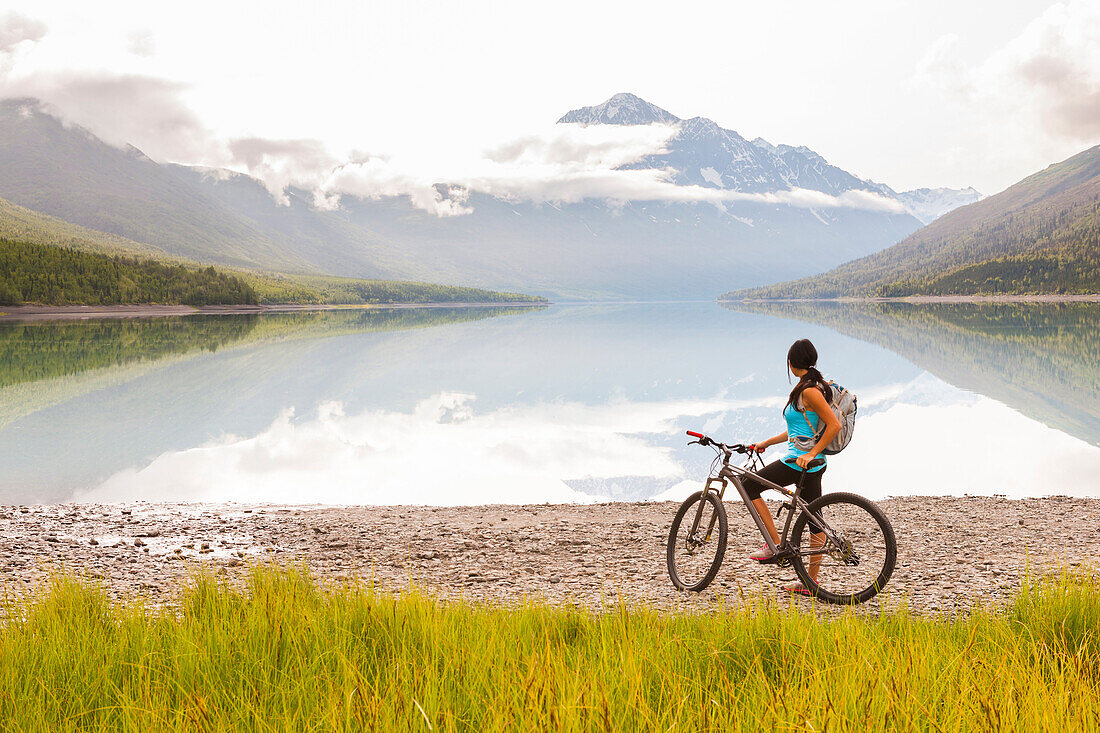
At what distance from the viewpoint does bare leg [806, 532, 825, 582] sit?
7.55m

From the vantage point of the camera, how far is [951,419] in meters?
32.0

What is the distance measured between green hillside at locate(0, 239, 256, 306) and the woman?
161632mm

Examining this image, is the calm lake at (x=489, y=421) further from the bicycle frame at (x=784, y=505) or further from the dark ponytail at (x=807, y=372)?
the dark ponytail at (x=807, y=372)

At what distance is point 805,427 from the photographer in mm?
7398

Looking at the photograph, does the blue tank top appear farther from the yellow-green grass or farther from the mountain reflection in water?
the mountain reflection in water

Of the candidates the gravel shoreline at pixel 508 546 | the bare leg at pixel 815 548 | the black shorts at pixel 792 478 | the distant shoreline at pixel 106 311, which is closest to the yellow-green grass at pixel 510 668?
the bare leg at pixel 815 548

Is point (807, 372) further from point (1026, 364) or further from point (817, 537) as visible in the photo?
point (1026, 364)

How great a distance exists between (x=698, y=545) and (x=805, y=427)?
2.14 meters

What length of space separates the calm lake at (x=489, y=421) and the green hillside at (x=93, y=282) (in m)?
87.6

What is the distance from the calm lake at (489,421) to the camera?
795 inches

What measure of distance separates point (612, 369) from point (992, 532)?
4929 cm

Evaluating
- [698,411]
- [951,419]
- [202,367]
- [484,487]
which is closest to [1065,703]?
[484,487]

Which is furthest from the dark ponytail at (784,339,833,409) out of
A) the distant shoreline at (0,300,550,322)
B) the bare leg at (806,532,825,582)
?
the distant shoreline at (0,300,550,322)

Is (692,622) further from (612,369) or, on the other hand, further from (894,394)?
(612,369)
